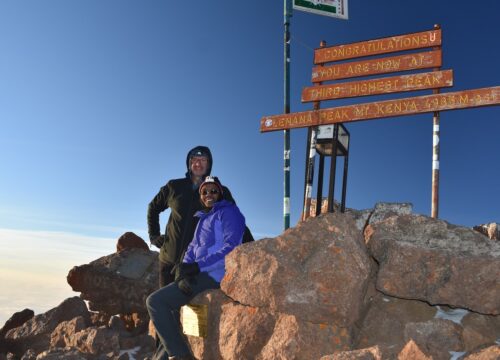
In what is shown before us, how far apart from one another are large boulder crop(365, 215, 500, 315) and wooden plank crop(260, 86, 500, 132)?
13.3ft

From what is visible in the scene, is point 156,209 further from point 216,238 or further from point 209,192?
point 216,238

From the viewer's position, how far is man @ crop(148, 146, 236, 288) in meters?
7.51

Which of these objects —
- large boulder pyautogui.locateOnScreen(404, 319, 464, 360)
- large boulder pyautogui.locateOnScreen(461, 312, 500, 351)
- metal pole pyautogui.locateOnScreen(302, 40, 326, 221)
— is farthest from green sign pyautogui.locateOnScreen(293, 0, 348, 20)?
large boulder pyautogui.locateOnScreen(404, 319, 464, 360)

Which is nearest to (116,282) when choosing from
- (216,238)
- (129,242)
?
(129,242)

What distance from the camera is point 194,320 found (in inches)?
256

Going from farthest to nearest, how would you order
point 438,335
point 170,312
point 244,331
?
point 170,312, point 244,331, point 438,335

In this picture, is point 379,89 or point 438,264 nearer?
point 438,264

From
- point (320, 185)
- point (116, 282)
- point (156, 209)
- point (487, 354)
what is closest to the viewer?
point (487, 354)

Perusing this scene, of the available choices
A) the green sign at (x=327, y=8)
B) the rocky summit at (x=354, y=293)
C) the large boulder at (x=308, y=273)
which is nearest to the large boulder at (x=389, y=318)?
the rocky summit at (x=354, y=293)

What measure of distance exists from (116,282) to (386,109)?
32.3ft

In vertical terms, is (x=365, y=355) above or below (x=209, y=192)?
below

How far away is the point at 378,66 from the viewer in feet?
34.8

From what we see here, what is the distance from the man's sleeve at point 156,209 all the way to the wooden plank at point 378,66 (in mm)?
5267

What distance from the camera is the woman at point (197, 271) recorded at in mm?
6227
